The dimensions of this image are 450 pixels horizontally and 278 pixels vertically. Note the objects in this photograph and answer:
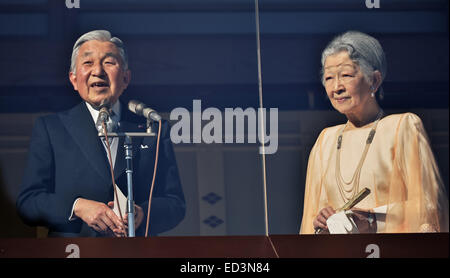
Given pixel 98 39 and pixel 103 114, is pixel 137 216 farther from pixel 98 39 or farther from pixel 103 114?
pixel 98 39

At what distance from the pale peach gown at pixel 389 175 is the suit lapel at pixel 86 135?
1037 millimetres

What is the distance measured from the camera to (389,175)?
3.92 meters

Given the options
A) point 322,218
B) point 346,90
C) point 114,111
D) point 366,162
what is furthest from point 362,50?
point 114,111

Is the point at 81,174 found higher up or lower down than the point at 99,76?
lower down

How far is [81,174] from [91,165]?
0.22ft

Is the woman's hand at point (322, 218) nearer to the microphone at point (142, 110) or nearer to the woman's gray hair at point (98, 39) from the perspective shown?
the microphone at point (142, 110)

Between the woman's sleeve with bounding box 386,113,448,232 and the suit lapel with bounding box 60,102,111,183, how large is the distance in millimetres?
1426

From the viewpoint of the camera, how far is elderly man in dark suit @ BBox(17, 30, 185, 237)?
3914mm

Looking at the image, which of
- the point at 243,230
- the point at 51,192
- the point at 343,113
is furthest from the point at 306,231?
the point at 51,192

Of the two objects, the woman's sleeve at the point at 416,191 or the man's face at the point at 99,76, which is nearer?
the woman's sleeve at the point at 416,191
